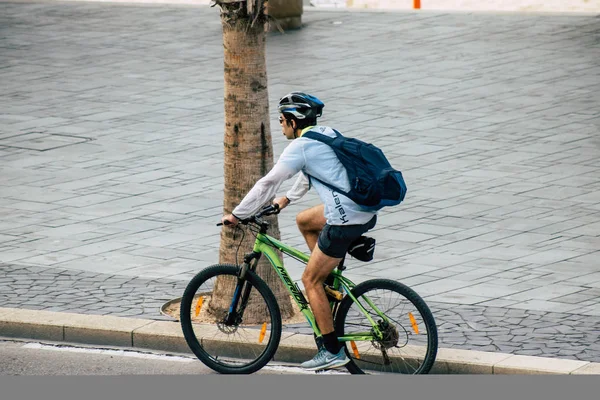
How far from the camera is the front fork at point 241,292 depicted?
7.72m

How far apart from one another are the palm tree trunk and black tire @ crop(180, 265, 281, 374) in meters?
0.68

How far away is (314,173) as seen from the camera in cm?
734

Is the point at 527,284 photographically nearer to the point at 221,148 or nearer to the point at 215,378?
the point at 215,378

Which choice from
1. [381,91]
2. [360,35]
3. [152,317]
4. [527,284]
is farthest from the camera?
[360,35]

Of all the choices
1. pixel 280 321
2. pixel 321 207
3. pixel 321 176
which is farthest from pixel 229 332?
pixel 321 176

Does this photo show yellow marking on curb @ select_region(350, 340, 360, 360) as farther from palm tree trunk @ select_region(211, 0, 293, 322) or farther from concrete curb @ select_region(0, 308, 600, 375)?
palm tree trunk @ select_region(211, 0, 293, 322)

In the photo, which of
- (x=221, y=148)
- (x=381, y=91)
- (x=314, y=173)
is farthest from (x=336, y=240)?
(x=381, y=91)

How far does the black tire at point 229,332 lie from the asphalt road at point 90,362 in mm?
126

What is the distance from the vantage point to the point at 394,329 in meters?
7.44

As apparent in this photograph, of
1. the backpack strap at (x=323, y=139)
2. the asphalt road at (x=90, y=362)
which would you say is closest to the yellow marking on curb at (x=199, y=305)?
the asphalt road at (x=90, y=362)

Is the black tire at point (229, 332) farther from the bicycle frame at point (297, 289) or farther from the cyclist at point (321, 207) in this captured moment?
the cyclist at point (321, 207)

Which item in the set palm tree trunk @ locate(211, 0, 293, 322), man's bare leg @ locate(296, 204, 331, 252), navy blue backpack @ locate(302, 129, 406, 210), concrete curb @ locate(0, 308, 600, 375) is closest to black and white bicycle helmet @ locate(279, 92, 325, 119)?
navy blue backpack @ locate(302, 129, 406, 210)

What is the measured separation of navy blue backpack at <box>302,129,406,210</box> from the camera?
7180 millimetres

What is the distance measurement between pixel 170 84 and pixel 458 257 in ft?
27.9
